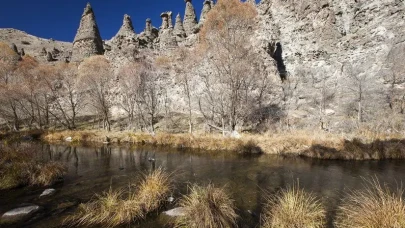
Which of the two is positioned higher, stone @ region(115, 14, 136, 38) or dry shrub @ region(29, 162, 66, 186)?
stone @ region(115, 14, 136, 38)

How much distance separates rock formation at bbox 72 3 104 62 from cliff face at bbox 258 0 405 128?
4631 cm

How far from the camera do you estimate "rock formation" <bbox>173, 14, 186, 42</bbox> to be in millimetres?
55281

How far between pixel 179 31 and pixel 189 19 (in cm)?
458

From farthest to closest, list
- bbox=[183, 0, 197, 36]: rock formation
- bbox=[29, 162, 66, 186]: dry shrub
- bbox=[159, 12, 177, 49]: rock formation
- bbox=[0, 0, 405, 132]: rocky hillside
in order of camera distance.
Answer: bbox=[183, 0, 197, 36]: rock formation
bbox=[159, 12, 177, 49]: rock formation
bbox=[0, 0, 405, 132]: rocky hillside
bbox=[29, 162, 66, 186]: dry shrub

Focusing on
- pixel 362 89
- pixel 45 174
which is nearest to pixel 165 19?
pixel 362 89

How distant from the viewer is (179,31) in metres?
56.1

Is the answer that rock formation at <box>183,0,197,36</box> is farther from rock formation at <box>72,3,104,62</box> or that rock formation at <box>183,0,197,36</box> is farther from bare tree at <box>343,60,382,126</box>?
bare tree at <box>343,60,382,126</box>

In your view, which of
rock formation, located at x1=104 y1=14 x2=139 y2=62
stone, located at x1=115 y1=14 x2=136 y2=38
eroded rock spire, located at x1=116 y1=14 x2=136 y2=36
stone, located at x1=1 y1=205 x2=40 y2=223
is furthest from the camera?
eroded rock spire, located at x1=116 y1=14 x2=136 y2=36

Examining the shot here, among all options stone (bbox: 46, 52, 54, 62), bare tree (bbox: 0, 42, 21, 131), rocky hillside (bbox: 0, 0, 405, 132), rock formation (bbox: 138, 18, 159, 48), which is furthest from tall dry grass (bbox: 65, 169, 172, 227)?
stone (bbox: 46, 52, 54, 62)

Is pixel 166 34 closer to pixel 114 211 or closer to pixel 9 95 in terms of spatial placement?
pixel 9 95

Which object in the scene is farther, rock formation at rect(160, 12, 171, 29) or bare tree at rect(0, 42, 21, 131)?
rock formation at rect(160, 12, 171, 29)

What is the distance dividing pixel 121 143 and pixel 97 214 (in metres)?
22.7

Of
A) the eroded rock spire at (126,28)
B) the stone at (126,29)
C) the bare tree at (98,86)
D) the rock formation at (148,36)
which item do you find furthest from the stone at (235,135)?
the eroded rock spire at (126,28)

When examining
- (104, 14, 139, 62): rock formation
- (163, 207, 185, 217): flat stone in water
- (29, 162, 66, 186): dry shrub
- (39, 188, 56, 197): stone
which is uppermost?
(104, 14, 139, 62): rock formation
